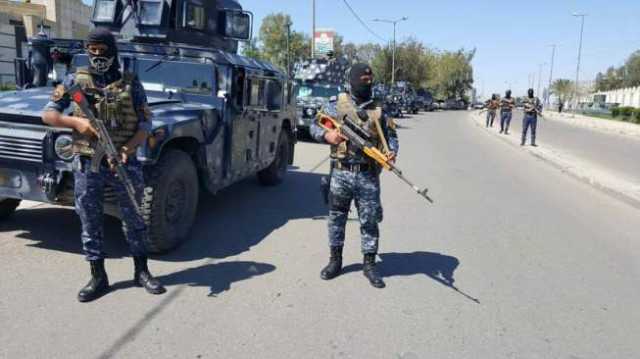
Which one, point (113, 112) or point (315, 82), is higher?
point (315, 82)

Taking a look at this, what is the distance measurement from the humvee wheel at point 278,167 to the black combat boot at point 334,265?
3.99m

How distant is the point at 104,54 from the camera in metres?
3.84

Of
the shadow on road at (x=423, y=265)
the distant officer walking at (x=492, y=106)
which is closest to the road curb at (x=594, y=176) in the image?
the shadow on road at (x=423, y=265)

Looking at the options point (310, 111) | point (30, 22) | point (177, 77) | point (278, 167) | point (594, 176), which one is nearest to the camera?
point (177, 77)

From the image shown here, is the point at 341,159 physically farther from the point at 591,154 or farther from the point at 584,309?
the point at 591,154

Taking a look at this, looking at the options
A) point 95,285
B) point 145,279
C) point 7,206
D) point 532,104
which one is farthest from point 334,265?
point 532,104

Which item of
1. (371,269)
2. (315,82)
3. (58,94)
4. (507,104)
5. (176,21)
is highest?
(176,21)

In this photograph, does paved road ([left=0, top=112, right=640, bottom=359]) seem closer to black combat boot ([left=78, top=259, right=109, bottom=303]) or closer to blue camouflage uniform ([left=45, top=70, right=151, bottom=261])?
black combat boot ([left=78, top=259, right=109, bottom=303])

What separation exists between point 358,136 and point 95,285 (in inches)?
90.2

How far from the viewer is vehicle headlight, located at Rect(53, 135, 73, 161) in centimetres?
450

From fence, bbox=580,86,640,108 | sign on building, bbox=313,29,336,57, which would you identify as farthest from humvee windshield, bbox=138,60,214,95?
Answer: fence, bbox=580,86,640,108

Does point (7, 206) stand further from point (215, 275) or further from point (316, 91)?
point (316, 91)

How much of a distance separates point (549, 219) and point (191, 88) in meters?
4.88

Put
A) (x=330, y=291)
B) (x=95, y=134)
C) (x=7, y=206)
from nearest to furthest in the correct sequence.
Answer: (x=95, y=134), (x=330, y=291), (x=7, y=206)
